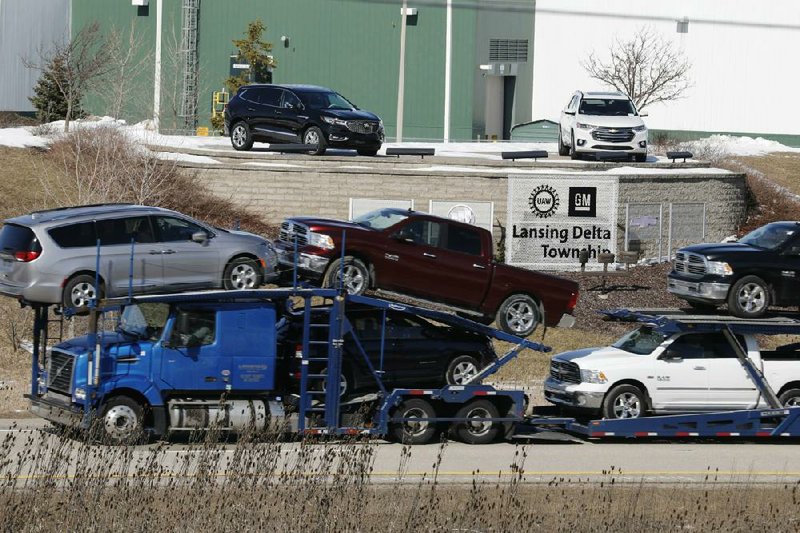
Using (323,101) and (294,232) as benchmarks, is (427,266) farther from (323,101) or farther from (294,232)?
(323,101)

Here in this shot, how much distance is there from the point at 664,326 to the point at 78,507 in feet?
36.9

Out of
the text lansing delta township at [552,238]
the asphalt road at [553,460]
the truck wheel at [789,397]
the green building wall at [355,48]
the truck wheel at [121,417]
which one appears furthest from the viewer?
the green building wall at [355,48]

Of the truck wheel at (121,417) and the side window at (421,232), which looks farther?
the side window at (421,232)

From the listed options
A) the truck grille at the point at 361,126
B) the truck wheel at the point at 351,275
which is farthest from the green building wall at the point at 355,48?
the truck wheel at the point at 351,275

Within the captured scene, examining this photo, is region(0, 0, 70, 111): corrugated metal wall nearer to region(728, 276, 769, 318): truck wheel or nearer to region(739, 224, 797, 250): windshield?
region(739, 224, 797, 250): windshield

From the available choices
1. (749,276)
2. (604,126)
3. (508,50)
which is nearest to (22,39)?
(508,50)

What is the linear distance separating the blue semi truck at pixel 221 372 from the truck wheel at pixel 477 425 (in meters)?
0.18

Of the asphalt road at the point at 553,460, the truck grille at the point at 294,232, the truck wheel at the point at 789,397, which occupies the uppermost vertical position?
the truck grille at the point at 294,232

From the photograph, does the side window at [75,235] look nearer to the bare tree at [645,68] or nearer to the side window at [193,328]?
the side window at [193,328]

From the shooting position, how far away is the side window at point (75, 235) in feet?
62.4

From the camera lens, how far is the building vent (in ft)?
203

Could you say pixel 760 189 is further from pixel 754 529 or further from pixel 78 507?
pixel 78 507

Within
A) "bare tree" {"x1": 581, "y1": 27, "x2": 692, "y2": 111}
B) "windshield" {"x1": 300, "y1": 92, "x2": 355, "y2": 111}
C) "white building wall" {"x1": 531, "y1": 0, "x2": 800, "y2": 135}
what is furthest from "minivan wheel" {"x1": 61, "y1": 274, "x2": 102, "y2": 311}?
"white building wall" {"x1": 531, "y1": 0, "x2": 800, "y2": 135}

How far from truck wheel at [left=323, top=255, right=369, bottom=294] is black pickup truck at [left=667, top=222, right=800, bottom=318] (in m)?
6.22
